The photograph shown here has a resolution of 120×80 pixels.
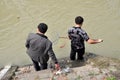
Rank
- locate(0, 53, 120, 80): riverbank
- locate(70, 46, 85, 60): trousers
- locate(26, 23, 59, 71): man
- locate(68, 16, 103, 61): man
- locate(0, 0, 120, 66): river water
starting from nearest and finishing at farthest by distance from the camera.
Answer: locate(0, 53, 120, 80): riverbank, locate(26, 23, 59, 71): man, locate(68, 16, 103, 61): man, locate(70, 46, 85, 60): trousers, locate(0, 0, 120, 66): river water

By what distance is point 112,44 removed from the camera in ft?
25.9

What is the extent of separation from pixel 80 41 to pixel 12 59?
2905mm

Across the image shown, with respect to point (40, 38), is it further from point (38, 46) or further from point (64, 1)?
point (64, 1)

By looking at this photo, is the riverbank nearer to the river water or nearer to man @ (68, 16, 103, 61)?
man @ (68, 16, 103, 61)

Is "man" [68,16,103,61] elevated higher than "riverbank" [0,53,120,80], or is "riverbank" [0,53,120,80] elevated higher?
"man" [68,16,103,61]

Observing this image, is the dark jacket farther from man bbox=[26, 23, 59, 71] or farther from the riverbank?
the riverbank

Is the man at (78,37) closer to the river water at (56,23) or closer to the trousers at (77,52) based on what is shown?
the trousers at (77,52)

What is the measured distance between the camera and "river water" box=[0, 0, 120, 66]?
7.87 m

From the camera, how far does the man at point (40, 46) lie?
5.18 metres

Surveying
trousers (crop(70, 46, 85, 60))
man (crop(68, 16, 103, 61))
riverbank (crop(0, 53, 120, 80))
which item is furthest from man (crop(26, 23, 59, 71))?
trousers (crop(70, 46, 85, 60))

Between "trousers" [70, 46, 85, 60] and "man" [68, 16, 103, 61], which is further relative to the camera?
"trousers" [70, 46, 85, 60]

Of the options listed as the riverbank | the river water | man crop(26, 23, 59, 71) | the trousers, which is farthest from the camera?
the river water

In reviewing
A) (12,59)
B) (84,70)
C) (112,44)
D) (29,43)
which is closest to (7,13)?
(12,59)

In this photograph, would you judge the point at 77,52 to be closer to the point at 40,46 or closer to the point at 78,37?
the point at 78,37
